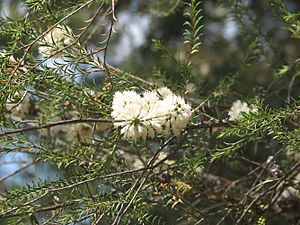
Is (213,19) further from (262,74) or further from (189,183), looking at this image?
(189,183)

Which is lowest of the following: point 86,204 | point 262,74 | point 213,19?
point 86,204

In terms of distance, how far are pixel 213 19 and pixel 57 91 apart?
4.77ft

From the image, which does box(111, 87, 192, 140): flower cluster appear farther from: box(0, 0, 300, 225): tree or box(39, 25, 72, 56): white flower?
box(39, 25, 72, 56): white flower

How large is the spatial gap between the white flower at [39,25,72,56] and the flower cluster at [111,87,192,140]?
134 mm

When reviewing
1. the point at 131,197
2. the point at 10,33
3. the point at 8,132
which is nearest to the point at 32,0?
the point at 10,33

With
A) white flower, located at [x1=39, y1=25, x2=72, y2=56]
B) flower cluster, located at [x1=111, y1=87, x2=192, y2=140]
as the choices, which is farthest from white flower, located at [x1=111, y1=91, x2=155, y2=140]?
white flower, located at [x1=39, y1=25, x2=72, y2=56]

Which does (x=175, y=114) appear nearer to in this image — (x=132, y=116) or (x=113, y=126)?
(x=132, y=116)

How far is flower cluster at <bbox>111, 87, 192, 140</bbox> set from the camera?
0.81 metres

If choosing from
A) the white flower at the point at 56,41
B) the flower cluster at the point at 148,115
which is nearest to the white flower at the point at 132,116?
the flower cluster at the point at 148,115

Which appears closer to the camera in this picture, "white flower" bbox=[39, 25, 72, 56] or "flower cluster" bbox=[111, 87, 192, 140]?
"flower cluster" bbox=[111, 87, 192, 140]

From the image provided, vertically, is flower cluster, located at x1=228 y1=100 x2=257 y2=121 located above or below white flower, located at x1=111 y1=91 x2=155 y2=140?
above

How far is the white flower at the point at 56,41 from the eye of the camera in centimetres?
91

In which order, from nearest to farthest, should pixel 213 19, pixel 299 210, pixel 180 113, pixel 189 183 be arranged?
pixel 180 113, pixel 189 183, pixel 299 210, pixel 213 19

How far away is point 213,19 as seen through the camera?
2.29 m
